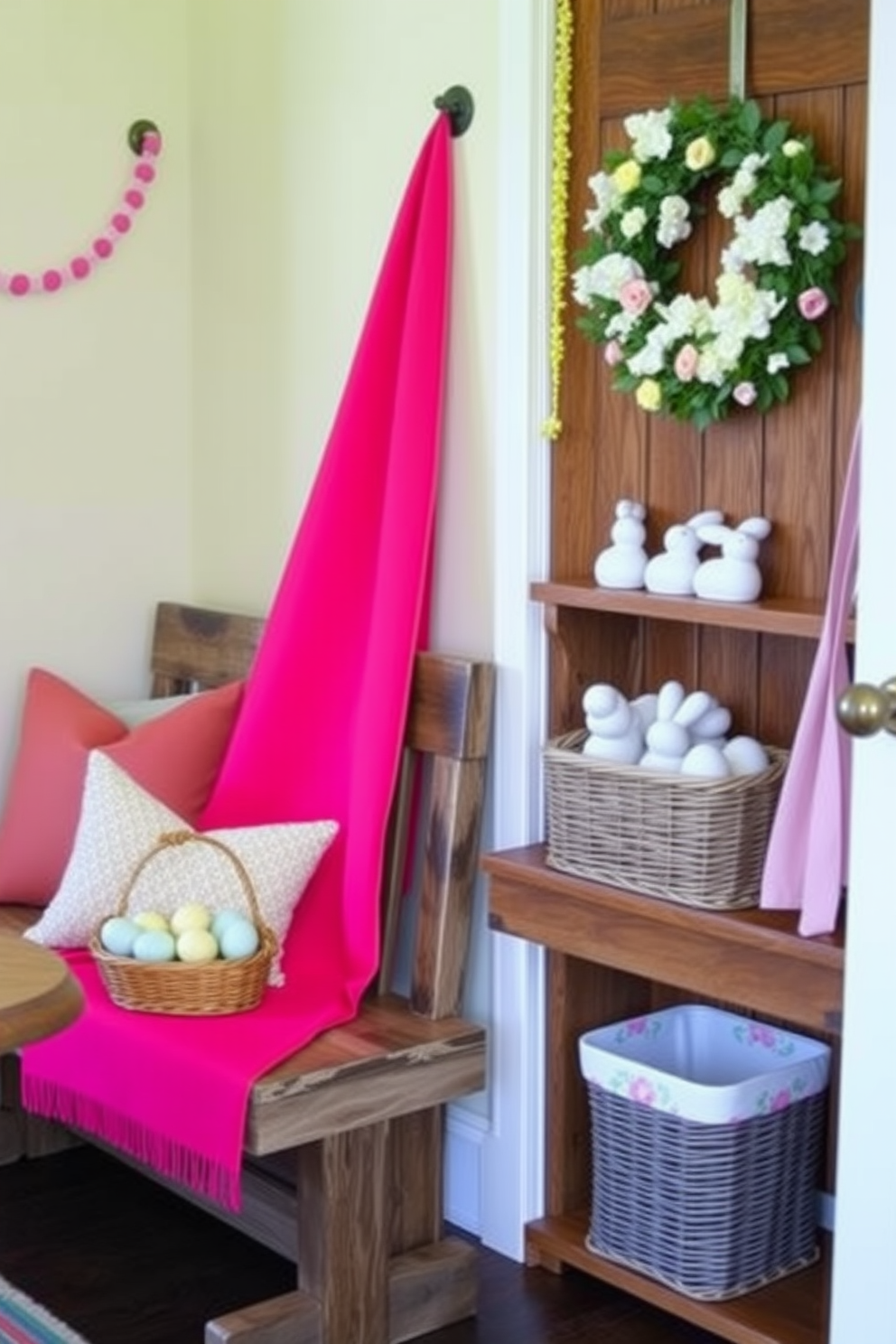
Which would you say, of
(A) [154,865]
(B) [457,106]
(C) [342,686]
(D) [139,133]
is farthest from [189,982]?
(D) [139,133]

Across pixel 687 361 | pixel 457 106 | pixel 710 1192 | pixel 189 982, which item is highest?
pixel 457 106

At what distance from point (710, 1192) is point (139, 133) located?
1970mm

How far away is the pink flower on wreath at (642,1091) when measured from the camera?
8.52 ft

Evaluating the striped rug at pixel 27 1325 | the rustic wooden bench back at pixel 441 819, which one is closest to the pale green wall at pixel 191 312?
the rustic wooden bench back at pixel 441 819

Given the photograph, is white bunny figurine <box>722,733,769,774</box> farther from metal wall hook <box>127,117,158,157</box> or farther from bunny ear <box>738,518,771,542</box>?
metal wall hook <box>127,117,158,157</box>

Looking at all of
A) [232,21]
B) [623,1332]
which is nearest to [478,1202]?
[623,1332]

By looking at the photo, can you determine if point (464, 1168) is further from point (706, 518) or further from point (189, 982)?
point (706, 518)

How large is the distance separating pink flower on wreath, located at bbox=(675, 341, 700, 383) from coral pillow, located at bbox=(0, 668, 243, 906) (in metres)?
1.00

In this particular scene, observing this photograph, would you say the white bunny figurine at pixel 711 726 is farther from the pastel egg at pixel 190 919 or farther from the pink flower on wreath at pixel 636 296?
the pastel egg at pixel 190 919

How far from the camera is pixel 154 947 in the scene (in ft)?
8.70

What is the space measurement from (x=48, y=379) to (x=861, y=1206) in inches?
76.5

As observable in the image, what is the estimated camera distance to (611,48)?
2.70m

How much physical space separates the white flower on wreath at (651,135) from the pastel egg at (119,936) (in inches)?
48.2

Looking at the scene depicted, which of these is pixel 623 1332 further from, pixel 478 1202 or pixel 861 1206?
pixel 861 1206
